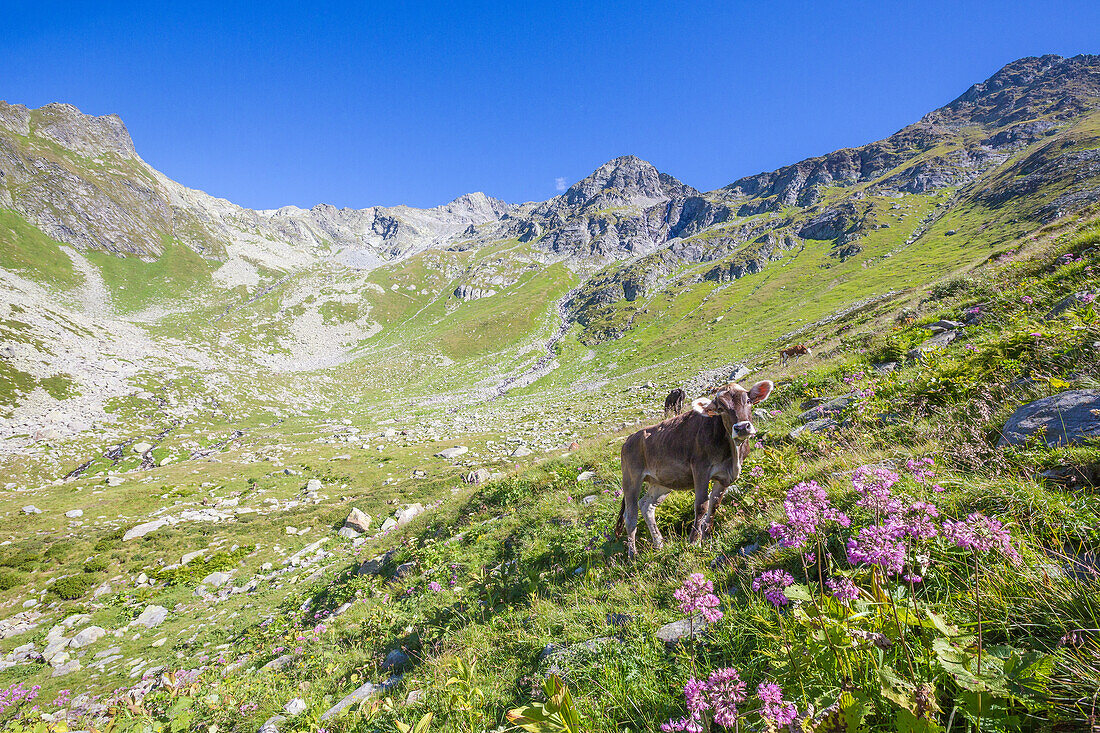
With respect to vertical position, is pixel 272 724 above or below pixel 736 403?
below

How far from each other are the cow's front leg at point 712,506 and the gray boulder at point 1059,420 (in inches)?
113

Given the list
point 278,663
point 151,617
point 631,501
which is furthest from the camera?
point 151,617

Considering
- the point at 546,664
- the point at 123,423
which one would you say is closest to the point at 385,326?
the point at 123,423

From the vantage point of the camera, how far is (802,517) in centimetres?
280

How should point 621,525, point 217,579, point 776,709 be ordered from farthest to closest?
1. point 217,579
2. point 621,525
3. point 776,709

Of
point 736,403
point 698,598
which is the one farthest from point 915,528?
point 736,403

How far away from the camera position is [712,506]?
5.38 metres

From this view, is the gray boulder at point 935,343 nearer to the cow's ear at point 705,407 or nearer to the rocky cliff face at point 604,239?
the cow's ear at point 705,407

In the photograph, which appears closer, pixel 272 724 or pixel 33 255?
pixel 272 724

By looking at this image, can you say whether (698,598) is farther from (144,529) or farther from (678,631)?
(144,529)

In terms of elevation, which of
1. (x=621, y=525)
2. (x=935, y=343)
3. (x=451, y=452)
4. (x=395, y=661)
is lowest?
(x=451, y=452)

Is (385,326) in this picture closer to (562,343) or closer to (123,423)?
(562,343)

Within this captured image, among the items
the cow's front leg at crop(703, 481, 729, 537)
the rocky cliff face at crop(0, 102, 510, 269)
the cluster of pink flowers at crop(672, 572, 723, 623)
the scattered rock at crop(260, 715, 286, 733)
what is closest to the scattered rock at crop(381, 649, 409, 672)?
the scattered rock at crop(260, 715, 286, 733)

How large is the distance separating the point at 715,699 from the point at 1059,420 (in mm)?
4915
